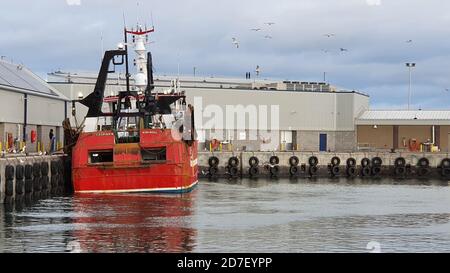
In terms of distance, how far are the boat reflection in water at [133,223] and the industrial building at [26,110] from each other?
917cm

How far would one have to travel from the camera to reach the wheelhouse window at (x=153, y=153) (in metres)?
42.4

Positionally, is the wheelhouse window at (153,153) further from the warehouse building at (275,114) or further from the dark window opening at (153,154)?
the warehouse building at (275,114)

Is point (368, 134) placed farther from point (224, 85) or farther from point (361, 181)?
point (361, 181)

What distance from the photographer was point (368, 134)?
283 feet

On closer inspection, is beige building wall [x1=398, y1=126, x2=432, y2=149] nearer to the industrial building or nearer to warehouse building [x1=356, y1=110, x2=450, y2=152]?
warehouse building [x1=356, y1=110, x2=450, y2=152]

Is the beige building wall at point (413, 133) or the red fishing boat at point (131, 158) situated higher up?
the beige building wall at point (413, 133)

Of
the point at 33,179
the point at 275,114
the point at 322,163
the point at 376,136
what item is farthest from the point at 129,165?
the point at 376,136

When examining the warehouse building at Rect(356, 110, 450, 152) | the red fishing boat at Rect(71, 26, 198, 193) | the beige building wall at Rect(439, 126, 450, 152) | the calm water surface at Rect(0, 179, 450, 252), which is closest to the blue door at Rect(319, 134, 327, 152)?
the warehouse building at Rect(356, 110, 450, 152)

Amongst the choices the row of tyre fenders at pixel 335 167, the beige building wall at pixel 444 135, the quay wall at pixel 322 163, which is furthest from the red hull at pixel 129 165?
the beige building wall at pixel 444 135

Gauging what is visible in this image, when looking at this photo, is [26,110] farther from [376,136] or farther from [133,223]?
[376,136]

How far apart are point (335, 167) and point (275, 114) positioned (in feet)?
38.5

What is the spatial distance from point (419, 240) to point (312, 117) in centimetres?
5472

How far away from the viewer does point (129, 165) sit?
4188 centimetres
